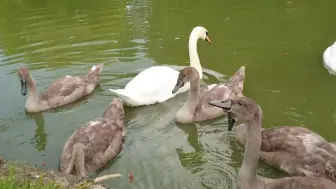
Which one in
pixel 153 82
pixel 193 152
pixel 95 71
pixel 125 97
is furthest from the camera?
pixel 95 71

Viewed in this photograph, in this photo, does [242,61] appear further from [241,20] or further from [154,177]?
[154,177]

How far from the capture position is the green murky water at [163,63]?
306 inches

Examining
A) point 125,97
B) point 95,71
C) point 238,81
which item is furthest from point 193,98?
point 95,71

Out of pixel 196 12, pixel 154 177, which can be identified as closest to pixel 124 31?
pixel 196 12

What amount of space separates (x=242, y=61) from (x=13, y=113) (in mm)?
5249

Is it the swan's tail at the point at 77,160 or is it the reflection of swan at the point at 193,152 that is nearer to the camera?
the swan's tail at the point at 77,160

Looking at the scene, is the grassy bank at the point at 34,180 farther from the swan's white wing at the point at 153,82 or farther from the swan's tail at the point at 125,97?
the swan's white wing at the point at 153,82

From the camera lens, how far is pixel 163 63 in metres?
11.6

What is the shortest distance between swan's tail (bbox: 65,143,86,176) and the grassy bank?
1.73ft

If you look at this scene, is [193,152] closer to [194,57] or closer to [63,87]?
[194,57]

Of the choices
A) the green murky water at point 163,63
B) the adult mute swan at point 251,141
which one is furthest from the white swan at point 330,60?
the adult mute swan at point 251,141

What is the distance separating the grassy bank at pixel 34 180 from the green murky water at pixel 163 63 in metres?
0.99

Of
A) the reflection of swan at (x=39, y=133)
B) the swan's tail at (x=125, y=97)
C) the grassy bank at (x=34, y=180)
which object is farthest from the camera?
the swan's tail at (x=125, y=97)

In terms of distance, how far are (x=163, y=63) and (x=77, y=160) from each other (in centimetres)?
508
